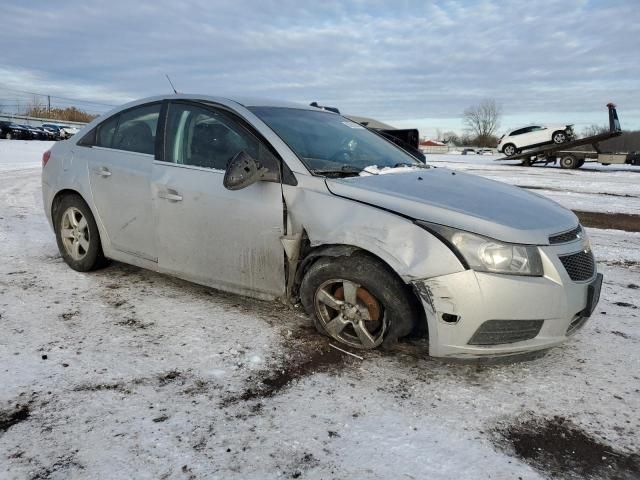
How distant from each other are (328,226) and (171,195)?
51.0 inches

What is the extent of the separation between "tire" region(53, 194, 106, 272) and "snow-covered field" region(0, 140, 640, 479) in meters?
0.52

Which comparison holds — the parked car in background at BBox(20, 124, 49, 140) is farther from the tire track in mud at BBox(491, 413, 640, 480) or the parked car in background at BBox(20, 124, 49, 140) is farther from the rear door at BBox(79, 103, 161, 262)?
the tire track in mud at BBox(491, 413, 640, 480)

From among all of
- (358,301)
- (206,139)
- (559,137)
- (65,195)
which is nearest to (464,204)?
(358,301)

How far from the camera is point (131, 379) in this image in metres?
2.58

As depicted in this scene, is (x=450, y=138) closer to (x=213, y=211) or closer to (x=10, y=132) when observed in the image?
(x=10, y=132)

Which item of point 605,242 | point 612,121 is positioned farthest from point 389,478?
point 612,121

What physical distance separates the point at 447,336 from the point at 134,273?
2987mm

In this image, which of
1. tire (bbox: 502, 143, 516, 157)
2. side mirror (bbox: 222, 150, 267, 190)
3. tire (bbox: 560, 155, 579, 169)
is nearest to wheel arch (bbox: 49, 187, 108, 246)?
side mirror (bbox: 222, 150, 267, 190)

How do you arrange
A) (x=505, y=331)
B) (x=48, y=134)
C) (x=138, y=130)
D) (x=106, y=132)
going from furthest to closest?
(x=48, y=134)
(x=106, y=132)
(x=138, y=130)
(x=505, y=331)

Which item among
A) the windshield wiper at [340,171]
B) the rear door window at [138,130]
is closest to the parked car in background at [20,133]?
the rear door window at [138,130]

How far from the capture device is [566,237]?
275 centimetres

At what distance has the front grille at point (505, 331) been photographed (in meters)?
2.53

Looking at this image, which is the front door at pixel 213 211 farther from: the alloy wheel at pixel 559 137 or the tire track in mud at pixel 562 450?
the alloy wheel at pixel 559 137

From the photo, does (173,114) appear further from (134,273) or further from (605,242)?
(605,242)
